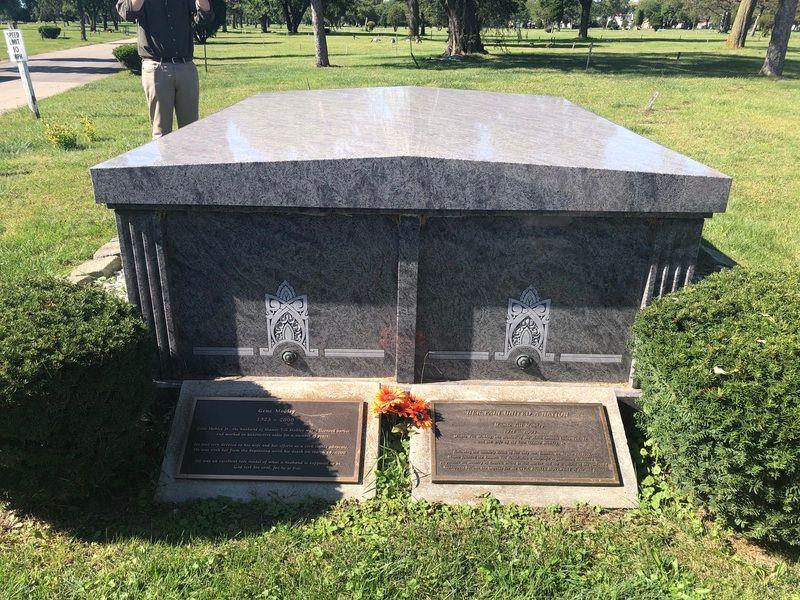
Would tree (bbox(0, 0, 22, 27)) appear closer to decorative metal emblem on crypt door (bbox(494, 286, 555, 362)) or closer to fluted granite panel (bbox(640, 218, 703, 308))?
decorative metal emblem on crypt door (bbox(494, 286, 555, 362))

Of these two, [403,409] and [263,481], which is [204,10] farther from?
[263,481]

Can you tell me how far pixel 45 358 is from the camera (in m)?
2.57

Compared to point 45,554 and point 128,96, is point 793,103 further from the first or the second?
point 45,554

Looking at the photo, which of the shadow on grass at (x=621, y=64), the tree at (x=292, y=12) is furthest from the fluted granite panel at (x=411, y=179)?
the tree at (x=292, y=12)

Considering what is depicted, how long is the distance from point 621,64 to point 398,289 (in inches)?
983

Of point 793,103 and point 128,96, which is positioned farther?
point 128,96

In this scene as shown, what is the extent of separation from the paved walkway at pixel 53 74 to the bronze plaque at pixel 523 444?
Result: 564 inches

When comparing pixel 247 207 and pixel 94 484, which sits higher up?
pixel 247 207

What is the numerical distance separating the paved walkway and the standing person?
9570 mm

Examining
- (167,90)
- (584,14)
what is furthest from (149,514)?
(584,14)

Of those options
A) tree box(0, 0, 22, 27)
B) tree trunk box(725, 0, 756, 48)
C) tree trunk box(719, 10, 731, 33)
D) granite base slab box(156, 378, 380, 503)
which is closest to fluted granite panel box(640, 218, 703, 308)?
granite base slab box(156, 378, 380, 503)

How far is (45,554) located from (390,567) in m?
1.45

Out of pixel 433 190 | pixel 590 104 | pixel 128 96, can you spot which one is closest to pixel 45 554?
pixel 433 190

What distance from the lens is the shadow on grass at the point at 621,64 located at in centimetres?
2206
